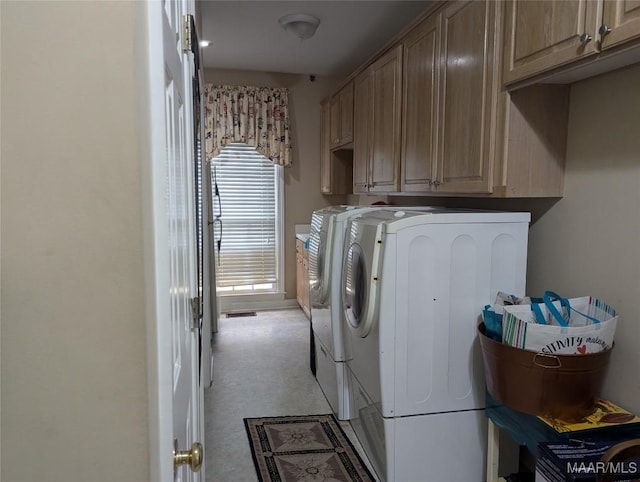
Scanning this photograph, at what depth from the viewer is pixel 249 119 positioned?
15.9ft

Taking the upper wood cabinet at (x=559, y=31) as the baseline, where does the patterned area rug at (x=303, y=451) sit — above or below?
below

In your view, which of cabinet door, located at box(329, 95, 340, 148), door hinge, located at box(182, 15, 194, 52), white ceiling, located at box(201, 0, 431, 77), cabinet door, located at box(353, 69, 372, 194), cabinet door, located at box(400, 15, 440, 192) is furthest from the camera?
cabinet door, located at box(329, 95, 340, 148)

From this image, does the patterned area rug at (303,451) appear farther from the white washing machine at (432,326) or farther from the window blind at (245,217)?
the window blind at (245,217)

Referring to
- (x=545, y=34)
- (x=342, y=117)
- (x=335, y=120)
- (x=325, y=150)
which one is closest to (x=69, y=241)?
(x=545, y=34)

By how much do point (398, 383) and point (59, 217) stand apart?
1634mm

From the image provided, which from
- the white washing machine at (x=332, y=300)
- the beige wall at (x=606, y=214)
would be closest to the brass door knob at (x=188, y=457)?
the beige wall at (x=606, y=214)

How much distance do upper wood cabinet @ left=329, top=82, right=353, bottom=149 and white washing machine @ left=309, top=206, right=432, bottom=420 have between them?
1390mm

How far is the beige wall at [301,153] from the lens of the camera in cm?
503

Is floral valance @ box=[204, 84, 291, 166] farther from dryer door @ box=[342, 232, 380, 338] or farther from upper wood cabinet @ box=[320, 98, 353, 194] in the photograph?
dryer door @ box=[342, 232, 380, 338]

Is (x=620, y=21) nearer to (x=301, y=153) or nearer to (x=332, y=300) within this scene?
(x=332, y=300)

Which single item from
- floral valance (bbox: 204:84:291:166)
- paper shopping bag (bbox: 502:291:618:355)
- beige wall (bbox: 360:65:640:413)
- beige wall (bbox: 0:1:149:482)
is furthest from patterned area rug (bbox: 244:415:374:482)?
floral valance (bbox: 204:84:291:166)

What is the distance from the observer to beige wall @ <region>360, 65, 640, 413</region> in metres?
1.68

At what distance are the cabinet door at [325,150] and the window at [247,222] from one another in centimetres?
49

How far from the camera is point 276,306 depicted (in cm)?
526
